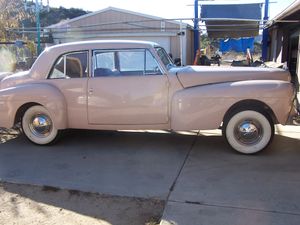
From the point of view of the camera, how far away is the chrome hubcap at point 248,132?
547 centimetres

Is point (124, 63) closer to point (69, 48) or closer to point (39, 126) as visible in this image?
point (69, 48)

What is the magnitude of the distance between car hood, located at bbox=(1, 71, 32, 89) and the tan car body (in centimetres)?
2

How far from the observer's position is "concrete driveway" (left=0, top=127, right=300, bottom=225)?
12.4 ft

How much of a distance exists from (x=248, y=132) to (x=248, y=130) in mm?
30

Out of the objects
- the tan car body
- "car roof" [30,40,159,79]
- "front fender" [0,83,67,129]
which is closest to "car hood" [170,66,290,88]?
the tan car body

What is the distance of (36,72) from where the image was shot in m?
6.20

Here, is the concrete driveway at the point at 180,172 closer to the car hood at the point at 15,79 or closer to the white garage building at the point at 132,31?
the car hood at the point at 15,79

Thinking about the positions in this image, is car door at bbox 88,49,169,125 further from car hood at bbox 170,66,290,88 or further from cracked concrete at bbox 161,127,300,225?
cracked concrete at bbox 161,127,300,225

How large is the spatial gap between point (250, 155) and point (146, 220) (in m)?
2.37

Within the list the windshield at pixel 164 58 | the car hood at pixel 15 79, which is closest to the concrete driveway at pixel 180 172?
the car hood at pixel 15 79

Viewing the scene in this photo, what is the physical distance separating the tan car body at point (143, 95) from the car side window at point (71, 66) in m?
0.08

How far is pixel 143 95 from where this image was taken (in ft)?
18.9

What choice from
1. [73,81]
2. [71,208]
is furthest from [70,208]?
[73,81]

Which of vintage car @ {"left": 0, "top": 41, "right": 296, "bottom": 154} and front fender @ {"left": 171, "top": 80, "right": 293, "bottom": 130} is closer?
front fender @ {"left": 171, "top": 80, "right": 293, "bottom": 130}
